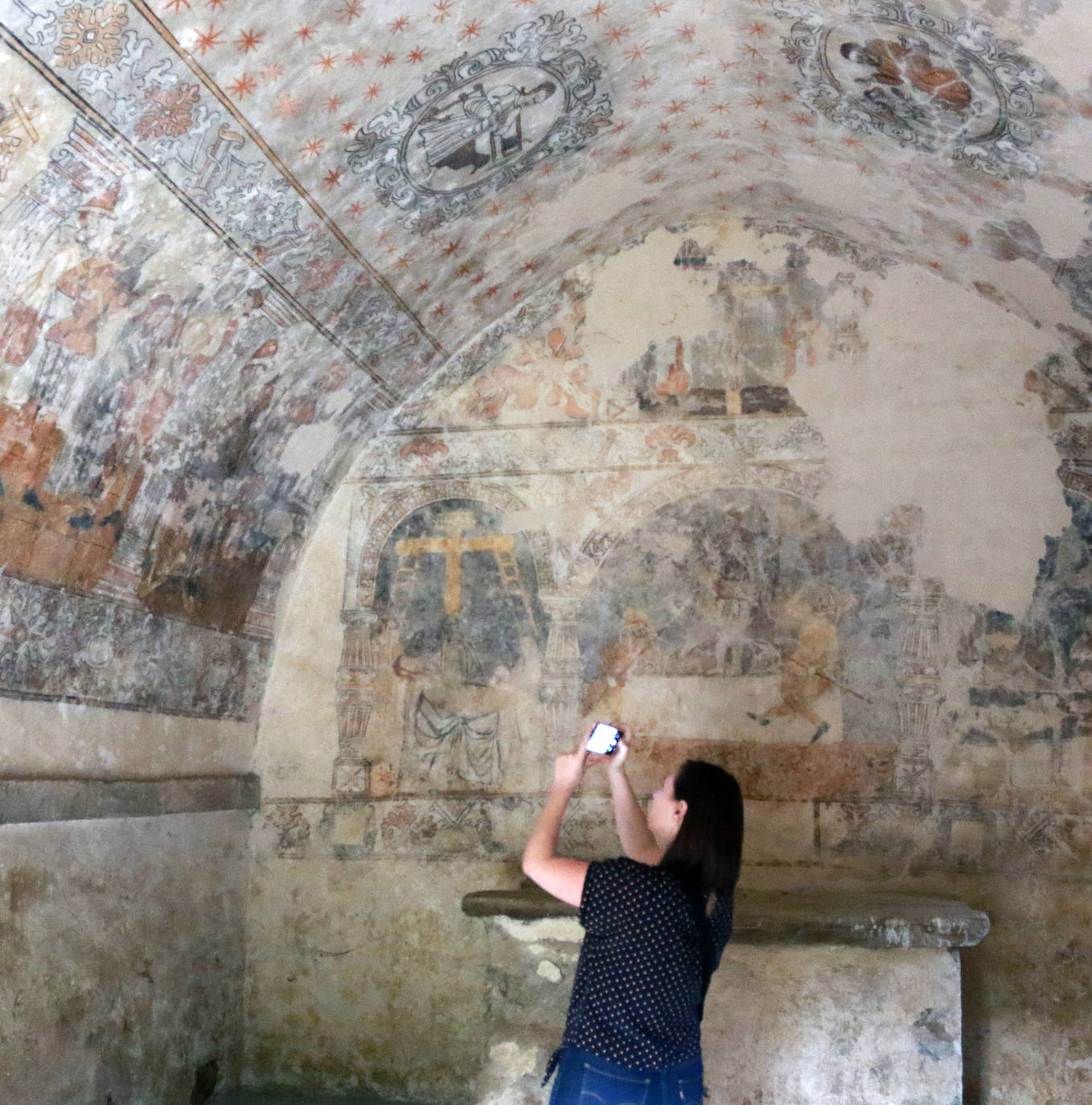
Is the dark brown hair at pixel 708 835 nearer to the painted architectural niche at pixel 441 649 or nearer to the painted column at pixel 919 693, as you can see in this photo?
the painted column at pixel 919 693

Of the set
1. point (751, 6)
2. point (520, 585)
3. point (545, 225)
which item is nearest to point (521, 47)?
point (751, 6)

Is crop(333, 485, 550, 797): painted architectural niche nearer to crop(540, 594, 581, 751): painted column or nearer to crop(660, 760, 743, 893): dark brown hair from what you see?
crop(540, 594, 581, 751): painted column

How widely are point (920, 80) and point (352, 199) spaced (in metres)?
2.71

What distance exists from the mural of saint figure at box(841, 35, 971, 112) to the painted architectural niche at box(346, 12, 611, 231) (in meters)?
1.27

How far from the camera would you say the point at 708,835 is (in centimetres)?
366

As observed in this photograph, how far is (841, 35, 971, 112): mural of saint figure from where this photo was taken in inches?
202

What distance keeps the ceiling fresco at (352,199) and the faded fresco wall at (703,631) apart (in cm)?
34

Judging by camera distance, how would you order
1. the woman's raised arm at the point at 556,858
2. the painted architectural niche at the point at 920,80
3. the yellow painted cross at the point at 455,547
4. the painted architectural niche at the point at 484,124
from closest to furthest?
1. the woman's raised arm at the point at 556,858
2. the painted architectural niche at the point at 920,80
3. the painted architectural niche at the point at 484,124
4. the yellow painted cross at the point at 455,547

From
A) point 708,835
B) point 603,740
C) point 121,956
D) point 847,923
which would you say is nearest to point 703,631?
point 847,923

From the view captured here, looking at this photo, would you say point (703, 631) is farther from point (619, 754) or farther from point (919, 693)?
point (619, 754)

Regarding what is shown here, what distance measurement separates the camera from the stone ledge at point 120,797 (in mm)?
5668

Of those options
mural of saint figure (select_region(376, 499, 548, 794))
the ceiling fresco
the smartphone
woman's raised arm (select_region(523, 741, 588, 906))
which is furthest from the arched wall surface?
woman's raised arm (select_region(523, 741, 588, 906))

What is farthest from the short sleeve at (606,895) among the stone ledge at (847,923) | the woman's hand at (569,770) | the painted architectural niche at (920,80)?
the painted architectural niche at (920,80)

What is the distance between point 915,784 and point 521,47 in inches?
186
